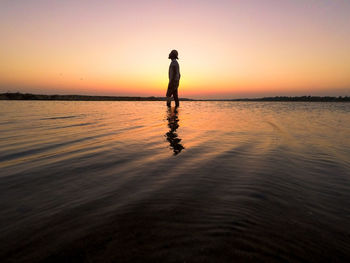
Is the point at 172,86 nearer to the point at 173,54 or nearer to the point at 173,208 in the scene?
the point at 173,54

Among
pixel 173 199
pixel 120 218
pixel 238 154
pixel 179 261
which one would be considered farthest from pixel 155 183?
pixel 238 154

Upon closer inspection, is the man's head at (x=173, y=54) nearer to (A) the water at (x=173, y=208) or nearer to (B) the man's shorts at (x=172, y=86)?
(B) the man's shorts at (x=172, y=86)

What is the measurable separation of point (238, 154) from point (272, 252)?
7.20 feet

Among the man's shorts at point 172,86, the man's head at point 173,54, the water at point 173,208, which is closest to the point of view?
the water at point 173,208

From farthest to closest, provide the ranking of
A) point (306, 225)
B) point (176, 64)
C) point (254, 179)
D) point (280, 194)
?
point (176, 64)
point (254, 179)
point (280, 194)
point (306, 225)

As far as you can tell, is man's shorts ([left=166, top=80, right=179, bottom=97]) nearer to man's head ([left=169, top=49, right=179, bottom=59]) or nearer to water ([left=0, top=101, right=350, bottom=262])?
man's head ([left=169, top=49, right=179, bottom=59])

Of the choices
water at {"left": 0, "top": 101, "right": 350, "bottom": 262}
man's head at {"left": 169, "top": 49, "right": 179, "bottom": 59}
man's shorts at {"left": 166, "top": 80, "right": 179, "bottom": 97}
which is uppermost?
man's head at {"left": 169, "top": 49, "right": 179, "bottom": 59}

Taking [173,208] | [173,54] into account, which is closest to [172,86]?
[173,54]

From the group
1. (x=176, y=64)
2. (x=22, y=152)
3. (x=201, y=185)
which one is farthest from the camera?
(x=176, y=64)

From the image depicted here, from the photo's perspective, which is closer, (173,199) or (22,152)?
(173,199)

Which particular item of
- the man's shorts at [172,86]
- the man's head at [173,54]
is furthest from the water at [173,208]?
the man's head at [173,54]

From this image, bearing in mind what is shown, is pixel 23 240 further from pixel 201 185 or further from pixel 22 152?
pixel 22 152

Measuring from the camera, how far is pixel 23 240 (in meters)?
1.12

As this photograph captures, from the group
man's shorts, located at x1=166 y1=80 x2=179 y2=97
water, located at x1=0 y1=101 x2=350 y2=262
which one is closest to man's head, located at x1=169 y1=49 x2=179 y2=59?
man's shorts, located at x1=166 y1=80 x2=179 y2=97
